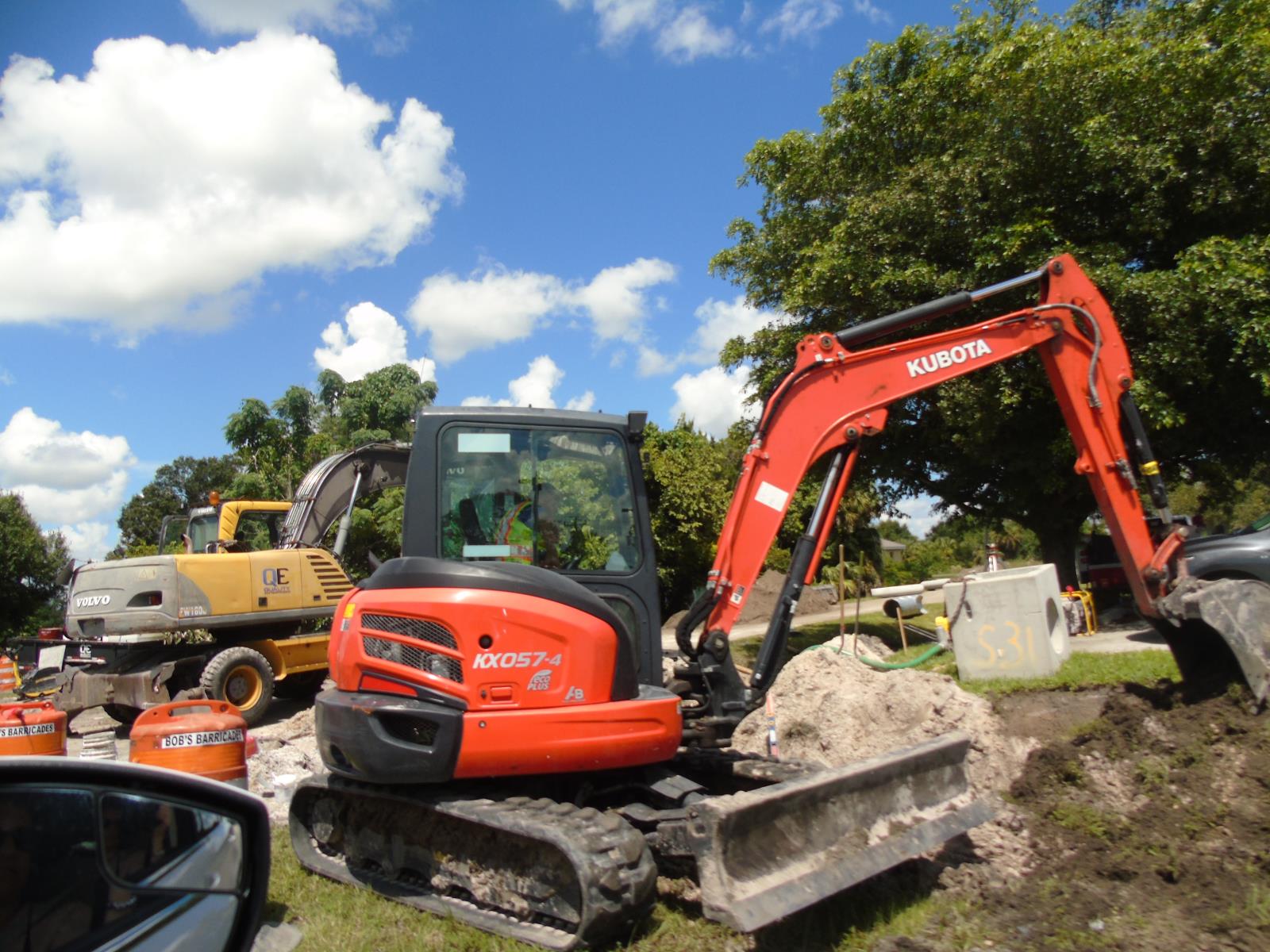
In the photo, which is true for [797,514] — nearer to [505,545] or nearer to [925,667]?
[925,667]

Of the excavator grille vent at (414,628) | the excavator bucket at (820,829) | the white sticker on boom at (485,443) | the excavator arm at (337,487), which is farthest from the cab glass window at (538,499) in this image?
the excavator arm at (337,487)

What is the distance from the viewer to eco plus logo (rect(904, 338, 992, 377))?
19.6 feet

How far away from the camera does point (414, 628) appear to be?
474cm

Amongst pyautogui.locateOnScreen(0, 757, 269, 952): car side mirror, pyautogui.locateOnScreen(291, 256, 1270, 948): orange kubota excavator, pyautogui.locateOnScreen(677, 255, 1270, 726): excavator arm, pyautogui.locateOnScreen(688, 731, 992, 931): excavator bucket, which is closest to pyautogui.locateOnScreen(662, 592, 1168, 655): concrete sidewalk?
pyautogui.locateOnScreen(677, 255, 1270, 726): excavator arm

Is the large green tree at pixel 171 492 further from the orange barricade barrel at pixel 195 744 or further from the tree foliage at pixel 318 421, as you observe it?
the orange barricade barrel at pixel 195 744

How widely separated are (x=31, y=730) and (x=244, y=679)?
5777mm

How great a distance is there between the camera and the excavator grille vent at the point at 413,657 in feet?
15.2

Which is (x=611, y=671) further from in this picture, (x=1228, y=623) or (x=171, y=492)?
(x=171, y=492)

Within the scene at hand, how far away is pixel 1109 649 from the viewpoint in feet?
41.0

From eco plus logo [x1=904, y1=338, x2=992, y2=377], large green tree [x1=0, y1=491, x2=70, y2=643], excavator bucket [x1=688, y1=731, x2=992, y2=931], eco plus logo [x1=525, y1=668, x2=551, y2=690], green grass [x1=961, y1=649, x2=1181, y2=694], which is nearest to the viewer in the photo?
excavator bucket [x1=688, y1=731, x2=992, y2=931]

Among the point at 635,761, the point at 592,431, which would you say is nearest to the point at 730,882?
the point at 635,761

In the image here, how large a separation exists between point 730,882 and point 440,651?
170 cm

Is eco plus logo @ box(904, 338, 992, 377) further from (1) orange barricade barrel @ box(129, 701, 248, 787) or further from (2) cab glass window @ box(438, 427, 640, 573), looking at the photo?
(1) orange barricade barrel @ box(129, 701, 248, 787)

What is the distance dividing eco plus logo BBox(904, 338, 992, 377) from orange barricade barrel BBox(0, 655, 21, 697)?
37.0 ft
